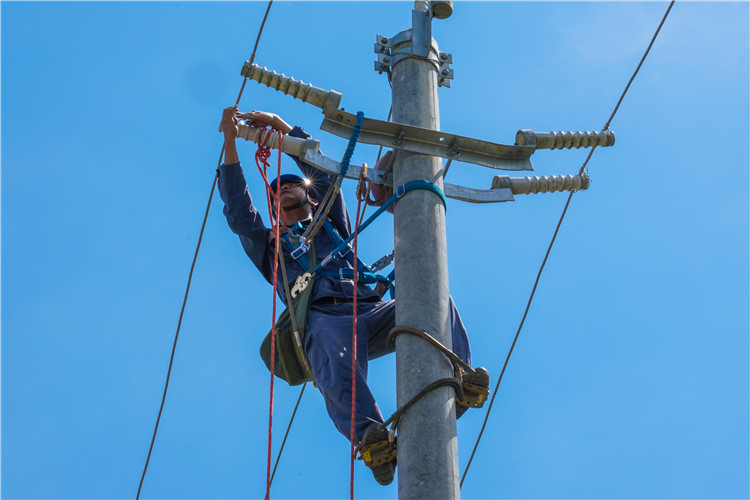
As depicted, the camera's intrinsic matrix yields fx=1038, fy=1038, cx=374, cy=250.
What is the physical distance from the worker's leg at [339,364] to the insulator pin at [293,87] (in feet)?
3.25

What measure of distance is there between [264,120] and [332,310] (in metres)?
0.98

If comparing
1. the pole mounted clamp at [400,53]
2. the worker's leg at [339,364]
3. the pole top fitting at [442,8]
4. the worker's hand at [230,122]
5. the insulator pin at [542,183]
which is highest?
the worker's hand at [230,122]

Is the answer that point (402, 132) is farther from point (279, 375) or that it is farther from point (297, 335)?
point (279, 375)

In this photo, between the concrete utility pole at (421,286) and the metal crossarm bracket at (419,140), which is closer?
the concrete utility pole at (421,286)

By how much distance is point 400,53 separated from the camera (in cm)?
435

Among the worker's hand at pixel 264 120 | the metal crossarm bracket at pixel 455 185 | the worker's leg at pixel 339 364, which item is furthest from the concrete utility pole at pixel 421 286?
the worker's hand at pixel 264 120

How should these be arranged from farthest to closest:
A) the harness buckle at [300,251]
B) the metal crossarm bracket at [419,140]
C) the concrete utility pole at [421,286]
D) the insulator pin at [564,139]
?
1. the harness buckle at [300,251]
2. the insulator pin at [564,139]
3. the metal crossarm bracket at [419,140]
4. the concrete utility pole at [421,286]

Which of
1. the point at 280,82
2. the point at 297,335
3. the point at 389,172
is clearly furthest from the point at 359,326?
the point at 280,82

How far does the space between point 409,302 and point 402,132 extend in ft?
2.47

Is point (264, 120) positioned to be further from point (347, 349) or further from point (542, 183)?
point (542, 183)

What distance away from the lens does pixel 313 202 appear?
5.65 m

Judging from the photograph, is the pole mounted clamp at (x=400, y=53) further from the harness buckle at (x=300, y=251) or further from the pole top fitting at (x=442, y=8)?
the harness buckle at (x=300, y=251)

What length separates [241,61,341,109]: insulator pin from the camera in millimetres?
4270

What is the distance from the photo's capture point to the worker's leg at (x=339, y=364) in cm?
418
